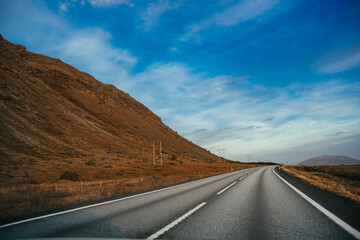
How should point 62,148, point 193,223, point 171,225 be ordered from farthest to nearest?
point 62,148
point 193,223
point 171,225

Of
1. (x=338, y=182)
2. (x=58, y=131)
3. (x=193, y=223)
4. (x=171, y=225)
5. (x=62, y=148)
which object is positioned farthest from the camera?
(x=58, y=131)

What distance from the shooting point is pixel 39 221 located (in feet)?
17.3

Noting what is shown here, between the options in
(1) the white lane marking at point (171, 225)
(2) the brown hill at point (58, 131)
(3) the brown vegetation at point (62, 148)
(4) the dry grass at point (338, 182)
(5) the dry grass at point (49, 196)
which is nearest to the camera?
(1) the white lane marking at point (171, 225)

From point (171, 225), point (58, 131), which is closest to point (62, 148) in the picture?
point (58, 131)

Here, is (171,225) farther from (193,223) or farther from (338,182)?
(338,182)

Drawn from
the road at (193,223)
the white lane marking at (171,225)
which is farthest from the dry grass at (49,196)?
the white lane marking at (171,225)

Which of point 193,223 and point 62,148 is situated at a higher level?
point 62,148

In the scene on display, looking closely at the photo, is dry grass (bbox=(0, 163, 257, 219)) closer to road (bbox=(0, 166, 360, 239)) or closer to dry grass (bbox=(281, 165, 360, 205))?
road (bbox=(0, 166, 360, 239))

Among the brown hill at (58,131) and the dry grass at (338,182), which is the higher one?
the brown hill at (58,131)

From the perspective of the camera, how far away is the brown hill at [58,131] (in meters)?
32.1

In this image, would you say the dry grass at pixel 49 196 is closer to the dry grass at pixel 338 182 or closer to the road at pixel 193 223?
the road at pixel 193 223

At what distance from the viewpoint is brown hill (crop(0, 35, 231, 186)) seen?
105 feet

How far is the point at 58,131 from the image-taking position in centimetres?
5094

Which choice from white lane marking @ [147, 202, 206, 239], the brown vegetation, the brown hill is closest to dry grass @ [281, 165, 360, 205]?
white lane marking @ [147, 202, 206, 239]
